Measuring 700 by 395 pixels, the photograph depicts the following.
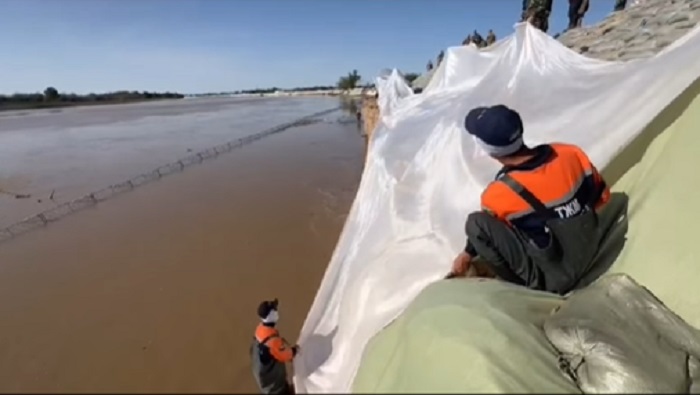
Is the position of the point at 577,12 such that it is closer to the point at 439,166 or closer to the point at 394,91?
the point at 394,91

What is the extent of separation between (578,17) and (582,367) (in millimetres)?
10481

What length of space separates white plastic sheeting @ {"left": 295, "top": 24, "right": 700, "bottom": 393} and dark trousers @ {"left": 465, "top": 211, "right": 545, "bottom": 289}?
270mm

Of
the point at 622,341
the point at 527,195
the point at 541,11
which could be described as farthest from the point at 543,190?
the point at 541,11

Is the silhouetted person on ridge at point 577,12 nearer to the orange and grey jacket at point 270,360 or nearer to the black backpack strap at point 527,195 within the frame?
the black backpack strap at point 527,195

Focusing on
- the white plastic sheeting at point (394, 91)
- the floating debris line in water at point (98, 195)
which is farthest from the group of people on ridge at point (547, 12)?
the floating debris line in water at point (98, 195)

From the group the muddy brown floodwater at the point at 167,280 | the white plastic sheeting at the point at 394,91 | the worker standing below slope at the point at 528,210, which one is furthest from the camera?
the white plastic sheeting at the point at 394,91

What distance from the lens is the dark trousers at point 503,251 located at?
2.17 m

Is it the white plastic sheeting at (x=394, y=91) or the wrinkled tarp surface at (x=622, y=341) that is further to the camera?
the white plastic sheeting at (x=394, y=91)

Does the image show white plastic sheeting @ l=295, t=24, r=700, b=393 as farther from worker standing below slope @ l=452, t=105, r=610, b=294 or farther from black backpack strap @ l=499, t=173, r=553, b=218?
black backpack strap @ l=499, t=173, r=553, b=218

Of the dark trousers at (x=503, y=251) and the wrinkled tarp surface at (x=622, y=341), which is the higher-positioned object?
the dark trousers at (x=503, y=251)

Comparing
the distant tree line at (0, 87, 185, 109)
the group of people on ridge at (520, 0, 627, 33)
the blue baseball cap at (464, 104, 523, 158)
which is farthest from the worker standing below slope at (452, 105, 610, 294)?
the distant tree line at (0, 87, 185, 109)

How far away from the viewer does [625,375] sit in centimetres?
176

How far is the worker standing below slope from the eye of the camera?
2111 mm

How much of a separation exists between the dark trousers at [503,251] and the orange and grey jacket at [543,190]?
0.16 feet
